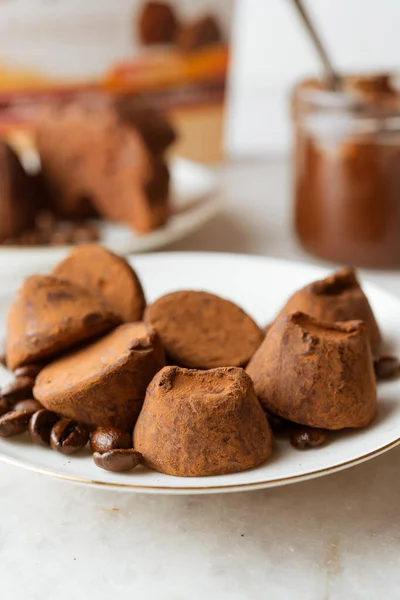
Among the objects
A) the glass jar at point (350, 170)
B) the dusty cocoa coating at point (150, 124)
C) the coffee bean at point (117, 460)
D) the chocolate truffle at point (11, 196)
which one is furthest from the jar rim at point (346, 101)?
the coffee bean at point (117, 460)

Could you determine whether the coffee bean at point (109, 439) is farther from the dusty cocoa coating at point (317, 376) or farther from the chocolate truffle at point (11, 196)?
the chocolate truffle at point (11, 196)

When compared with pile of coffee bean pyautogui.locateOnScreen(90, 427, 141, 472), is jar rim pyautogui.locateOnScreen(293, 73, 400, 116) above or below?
above

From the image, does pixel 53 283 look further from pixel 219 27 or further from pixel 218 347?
pixel 219 27

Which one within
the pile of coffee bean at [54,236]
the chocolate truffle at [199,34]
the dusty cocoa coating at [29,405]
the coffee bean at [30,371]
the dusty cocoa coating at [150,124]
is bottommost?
the pile of coffee bean at [54,236]

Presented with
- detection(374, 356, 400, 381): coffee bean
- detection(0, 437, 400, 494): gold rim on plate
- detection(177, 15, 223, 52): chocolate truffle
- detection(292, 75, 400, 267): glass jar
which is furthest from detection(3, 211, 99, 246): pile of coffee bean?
detection(0, 437, 400, 494): gold rim on plate

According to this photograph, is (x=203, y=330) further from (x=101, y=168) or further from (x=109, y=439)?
(x=101, y=168)

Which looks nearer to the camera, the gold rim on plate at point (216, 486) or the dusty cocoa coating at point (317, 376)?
the gold rim on plate at point (216, 486)

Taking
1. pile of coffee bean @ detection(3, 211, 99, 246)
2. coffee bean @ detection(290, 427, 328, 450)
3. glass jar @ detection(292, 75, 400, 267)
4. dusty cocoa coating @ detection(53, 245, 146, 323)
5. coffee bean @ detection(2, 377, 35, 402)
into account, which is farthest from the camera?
pile of coffee bean @ detection(3, 211, 99, 246)

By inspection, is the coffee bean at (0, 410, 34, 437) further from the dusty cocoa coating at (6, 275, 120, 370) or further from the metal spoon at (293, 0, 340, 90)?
the metal spoon at (293, 0, 340, 90)
